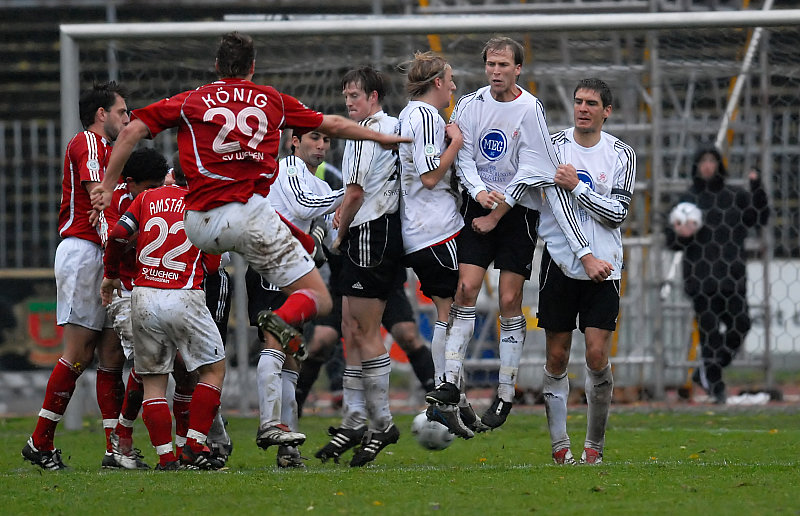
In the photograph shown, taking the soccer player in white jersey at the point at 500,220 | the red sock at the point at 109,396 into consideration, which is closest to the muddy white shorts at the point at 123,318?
the red sock at the point at 109,396

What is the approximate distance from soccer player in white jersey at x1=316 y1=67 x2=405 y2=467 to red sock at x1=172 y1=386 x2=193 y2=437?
932 mm

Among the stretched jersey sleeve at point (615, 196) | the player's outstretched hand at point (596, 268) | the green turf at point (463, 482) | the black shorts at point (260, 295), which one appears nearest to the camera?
the green turf at point (463, 482)

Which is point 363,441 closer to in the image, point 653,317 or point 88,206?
point 88,206

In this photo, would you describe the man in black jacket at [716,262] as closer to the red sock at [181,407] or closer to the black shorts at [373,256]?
the black shorts at [373,256]

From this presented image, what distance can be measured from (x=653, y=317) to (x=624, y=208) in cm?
479

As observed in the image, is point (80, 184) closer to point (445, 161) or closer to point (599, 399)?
point (445, 161)

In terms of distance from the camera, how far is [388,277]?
6.60 meters

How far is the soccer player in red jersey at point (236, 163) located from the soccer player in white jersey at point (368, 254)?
2.37 ft

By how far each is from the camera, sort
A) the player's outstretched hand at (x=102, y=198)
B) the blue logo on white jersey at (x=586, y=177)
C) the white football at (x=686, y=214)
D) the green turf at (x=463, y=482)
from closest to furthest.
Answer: the green turf at (x=463, y=482) < the player's outstretched hand at (x=102, y=198) < the blue logo on white jersey at (x=586, y=177) < the white football at (x=686, y=214)

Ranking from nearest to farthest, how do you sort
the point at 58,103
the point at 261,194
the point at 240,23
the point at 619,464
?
1. the point at 261,194
2. the point at 619,464
3. the point at 240,23
4. the point at 58,103

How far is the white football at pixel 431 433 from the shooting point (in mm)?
6590

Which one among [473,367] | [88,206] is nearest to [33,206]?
[473,367]

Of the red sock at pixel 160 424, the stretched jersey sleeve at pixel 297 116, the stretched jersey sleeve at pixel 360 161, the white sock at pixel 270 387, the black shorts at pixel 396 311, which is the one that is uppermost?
the stretched jersey sleeve at pixel 297 116

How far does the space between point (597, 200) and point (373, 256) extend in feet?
4.19
